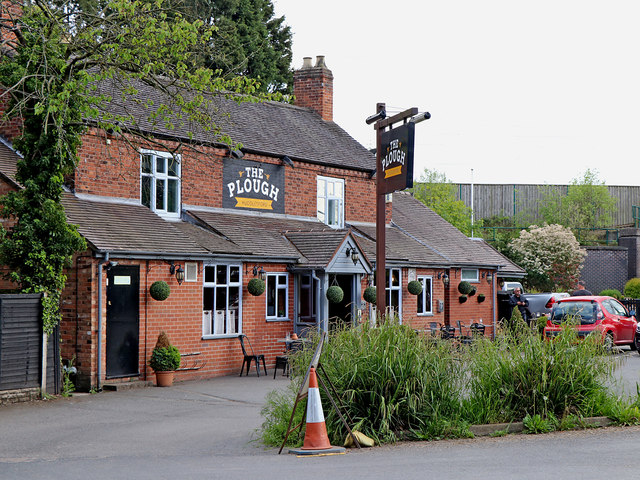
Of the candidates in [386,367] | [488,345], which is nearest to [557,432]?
[488,345]

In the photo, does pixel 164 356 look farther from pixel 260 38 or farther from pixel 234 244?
pixel 260 38

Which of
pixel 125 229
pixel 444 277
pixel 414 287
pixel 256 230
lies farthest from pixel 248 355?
pixel 444 277

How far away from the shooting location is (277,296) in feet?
73.6

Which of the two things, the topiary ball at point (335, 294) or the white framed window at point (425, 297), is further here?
the white framed window at point (425, 297)

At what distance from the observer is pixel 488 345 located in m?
12.0

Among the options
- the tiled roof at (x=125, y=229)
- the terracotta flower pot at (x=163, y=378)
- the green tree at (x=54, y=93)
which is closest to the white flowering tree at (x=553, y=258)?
the tiled roof at (x=125, y=229)

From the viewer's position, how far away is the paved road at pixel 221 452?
8.76 metres

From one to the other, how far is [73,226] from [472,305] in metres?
18.3

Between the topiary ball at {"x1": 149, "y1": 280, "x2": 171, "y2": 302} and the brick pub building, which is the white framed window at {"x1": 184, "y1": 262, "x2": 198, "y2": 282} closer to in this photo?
the brick pub building

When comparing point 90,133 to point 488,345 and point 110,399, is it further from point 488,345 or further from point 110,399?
point 488,345

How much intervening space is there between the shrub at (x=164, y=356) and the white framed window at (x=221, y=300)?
5.92 ft

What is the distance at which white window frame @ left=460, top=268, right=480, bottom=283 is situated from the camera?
99.5 feet

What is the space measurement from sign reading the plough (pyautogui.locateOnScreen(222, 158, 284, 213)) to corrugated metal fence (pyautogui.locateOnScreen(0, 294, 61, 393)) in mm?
8526

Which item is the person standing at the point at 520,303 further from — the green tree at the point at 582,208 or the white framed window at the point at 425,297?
the green tree at the point at 582,208
